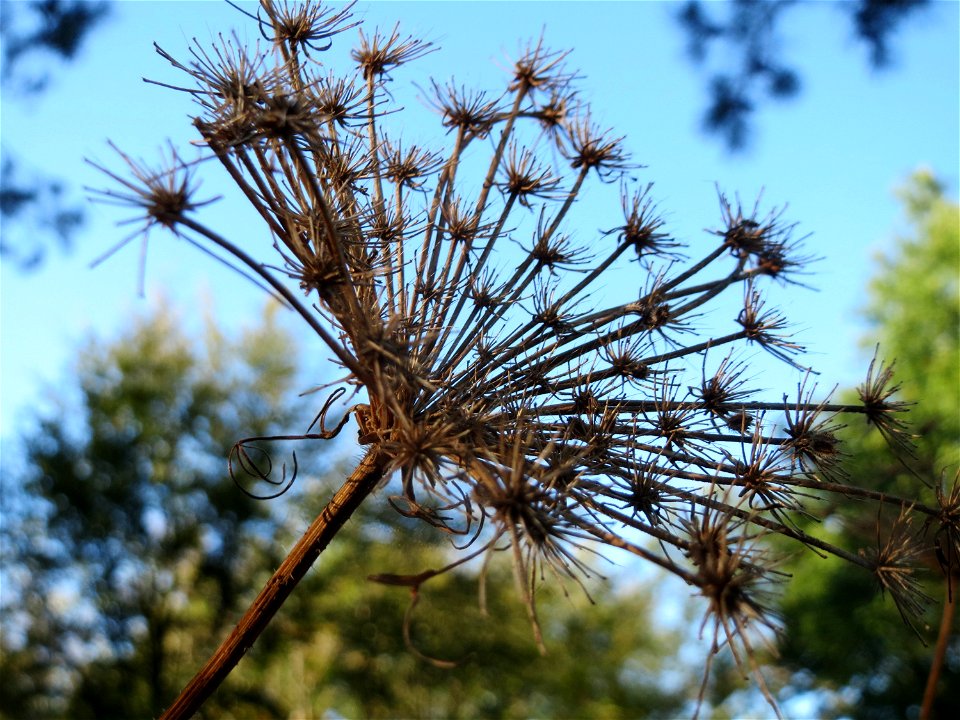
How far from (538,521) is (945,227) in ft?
69.3

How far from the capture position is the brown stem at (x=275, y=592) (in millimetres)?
3061

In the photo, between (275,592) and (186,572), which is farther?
(186,572)

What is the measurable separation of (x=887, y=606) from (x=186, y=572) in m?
13.6

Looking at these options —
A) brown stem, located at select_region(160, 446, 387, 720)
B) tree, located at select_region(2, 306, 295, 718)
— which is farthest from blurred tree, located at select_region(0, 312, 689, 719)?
brown stem, located at select_region(160, 446, 387, 720)

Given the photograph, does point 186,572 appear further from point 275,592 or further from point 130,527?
point 275,592

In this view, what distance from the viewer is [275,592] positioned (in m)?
3.07

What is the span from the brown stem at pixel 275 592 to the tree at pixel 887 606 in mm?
12860

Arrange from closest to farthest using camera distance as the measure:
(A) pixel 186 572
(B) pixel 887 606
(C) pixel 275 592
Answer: (C) pixel 275 592
(B) pixel 887 606
(A) pixel 186 572

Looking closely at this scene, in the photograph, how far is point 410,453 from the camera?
8.46ft

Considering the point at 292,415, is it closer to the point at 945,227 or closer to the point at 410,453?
the point at 945,227

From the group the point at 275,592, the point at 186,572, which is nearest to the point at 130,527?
the point at 186,572

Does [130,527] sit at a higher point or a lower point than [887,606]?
lower

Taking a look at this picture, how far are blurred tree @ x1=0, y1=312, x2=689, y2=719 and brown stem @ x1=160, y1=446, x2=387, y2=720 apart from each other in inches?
485

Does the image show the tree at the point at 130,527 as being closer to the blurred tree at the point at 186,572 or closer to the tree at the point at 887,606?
the blurred tree at the point at 186,572
